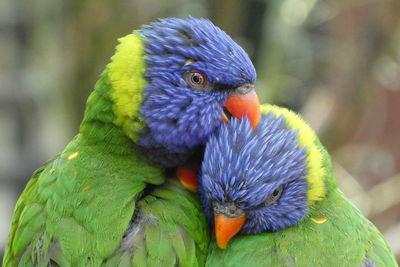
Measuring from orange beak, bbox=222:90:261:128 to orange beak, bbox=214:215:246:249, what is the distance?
35cm

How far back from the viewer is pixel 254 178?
2.24m

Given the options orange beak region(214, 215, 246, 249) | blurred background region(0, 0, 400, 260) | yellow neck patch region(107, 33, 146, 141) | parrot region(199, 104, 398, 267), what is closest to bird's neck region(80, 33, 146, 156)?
yellow neck patch region(107, 33, 146, 141)

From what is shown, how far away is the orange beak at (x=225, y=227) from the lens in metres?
2.26

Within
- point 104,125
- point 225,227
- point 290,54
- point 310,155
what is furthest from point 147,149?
point 290,54

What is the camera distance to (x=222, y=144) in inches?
90.2

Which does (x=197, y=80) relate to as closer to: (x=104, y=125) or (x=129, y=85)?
(x=129, y=85)

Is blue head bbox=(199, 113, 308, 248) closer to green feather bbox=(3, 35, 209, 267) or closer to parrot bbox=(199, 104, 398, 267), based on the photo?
parrot bbox=(199, 104, 398, 267)

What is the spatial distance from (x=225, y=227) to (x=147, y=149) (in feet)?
1.39

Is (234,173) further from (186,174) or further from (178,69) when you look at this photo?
(178,69)

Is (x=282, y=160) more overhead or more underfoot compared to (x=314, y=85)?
more overhead

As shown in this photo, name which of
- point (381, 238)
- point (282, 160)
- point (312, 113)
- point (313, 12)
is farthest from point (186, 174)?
point (313, 12)

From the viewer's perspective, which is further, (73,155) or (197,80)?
(73,155)

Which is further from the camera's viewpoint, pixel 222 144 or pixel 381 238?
pixel 381 238

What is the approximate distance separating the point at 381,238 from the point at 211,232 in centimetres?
68
